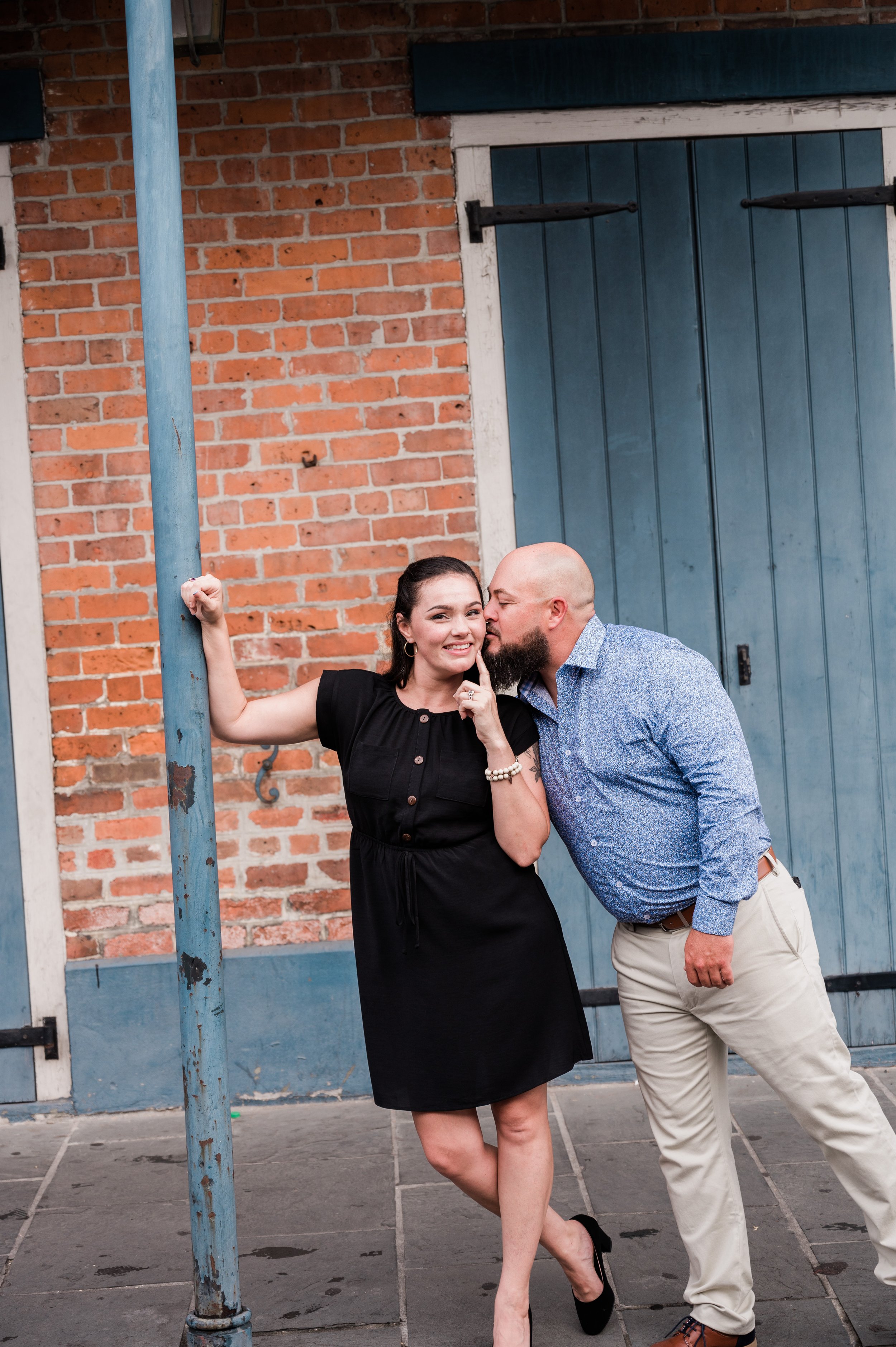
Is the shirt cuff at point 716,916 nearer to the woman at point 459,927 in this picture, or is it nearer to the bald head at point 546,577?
the woman at point 459,927

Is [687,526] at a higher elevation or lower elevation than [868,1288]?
higher

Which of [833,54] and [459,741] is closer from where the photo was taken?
[459,741]

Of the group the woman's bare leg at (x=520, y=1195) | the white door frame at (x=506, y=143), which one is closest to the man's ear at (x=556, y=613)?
the woman's bare leg at (x=520, y=1195)

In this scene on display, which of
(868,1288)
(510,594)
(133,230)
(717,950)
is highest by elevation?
(133,230)

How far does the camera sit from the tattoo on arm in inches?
108

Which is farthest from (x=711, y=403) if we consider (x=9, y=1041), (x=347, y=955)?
(x=9, y=1041)

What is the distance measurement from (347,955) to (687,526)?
1.90 metres

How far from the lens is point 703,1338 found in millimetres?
2740

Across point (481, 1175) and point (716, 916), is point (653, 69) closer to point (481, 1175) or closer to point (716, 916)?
point (716, 916)

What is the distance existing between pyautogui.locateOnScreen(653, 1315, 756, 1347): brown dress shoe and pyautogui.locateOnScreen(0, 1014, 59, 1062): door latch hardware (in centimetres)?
242

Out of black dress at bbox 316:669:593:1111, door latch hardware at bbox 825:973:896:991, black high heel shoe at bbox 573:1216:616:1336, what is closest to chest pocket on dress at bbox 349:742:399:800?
black dress at bbox 316:669:593:1111

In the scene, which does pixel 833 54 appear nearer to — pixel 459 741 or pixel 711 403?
pixel 711 403

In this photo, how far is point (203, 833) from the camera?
2.67 m

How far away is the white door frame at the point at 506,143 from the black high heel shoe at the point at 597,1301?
219 cm
